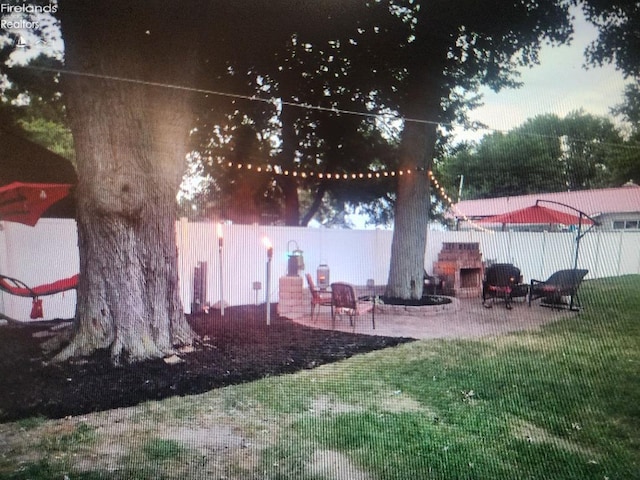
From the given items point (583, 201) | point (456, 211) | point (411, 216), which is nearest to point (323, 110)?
point (456, 211)

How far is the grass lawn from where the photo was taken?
1.40 meters

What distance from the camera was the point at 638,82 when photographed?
1765 mm

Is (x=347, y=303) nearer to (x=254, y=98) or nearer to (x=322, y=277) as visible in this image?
(x=322, y=277)

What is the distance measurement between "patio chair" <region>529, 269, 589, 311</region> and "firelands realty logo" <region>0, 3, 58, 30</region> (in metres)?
2.67

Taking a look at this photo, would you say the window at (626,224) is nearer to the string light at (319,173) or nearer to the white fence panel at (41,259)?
the string light at (319,173)

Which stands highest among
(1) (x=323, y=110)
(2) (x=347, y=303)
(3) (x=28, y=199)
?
(1) (x=323, y=110)

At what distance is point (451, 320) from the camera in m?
3.24

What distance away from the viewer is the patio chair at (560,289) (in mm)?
2174

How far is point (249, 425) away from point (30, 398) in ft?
3.09

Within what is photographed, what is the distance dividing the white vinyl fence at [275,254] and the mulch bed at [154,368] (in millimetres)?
320

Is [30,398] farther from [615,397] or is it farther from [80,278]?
[615,397]

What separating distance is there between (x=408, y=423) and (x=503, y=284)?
1.25 metres

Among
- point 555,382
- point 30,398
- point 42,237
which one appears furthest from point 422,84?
point 30,398

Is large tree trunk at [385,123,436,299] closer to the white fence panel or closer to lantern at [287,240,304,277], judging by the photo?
lantern at [287,240,304,277]
